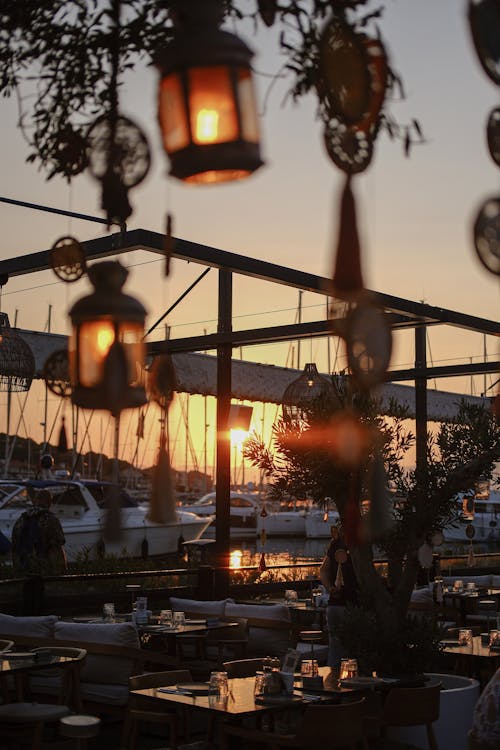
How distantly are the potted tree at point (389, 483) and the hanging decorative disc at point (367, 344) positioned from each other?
3670 mm

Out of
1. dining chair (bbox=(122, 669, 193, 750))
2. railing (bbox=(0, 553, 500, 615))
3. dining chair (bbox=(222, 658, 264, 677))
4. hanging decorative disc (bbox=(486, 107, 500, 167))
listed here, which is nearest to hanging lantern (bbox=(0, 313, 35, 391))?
railing (bbox=(0, 553, 500, 615))

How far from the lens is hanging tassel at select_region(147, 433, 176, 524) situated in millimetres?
3018

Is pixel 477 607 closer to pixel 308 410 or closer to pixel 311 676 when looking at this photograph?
pixel 308 410

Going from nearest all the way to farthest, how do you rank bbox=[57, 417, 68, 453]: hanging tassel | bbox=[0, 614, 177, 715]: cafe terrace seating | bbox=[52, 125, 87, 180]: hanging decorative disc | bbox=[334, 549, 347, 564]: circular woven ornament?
bbox=[52, 125, 87, 180]: hanging decorative disc → bbox=[57, 417, 68, 453]: hanging tassel → bbox=[0, 614, 177, 715]: cafe terrace seating → bbox=[334, 549, 347, 564]: circular woven ornament

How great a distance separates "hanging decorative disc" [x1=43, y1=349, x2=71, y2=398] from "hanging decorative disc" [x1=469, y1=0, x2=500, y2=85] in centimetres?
166

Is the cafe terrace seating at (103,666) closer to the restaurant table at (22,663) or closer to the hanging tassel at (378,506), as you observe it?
the restaurant table at (22,663)

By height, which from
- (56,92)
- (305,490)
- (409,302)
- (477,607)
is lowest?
(477,607)

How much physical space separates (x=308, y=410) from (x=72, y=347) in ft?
23.0

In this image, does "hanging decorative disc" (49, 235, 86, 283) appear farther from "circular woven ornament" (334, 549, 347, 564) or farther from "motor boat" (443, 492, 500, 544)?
"motor boat" (443, 492, 500, 544)

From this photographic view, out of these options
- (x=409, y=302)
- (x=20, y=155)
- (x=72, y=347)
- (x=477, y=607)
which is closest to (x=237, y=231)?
(x=72, y=347)

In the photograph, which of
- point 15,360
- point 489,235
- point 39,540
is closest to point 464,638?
point 15,360

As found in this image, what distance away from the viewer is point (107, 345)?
114 inches

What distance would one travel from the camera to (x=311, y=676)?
727 centimetres

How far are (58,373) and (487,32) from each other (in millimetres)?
1881
